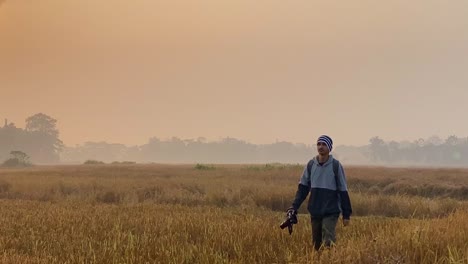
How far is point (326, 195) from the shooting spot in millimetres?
7344

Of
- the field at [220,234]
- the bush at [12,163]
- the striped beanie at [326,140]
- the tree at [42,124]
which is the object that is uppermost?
the tree at [42,124]

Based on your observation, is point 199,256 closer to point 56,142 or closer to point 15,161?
point 15,161

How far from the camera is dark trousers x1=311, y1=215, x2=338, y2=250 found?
7297 mm

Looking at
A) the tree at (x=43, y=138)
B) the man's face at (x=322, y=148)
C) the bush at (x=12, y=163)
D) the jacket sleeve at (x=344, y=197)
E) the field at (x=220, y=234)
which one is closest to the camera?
the field at (x=220, y=234)

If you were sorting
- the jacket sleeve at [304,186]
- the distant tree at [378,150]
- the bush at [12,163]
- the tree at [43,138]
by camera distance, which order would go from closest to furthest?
the jacket sleeve at [304,186]
the bush at [12,163]
the tree at [43,138]
the distant tree at [378,150]

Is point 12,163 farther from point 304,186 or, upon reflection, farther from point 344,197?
point 344,197

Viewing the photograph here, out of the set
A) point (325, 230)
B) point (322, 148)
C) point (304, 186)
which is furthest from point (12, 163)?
point (322, 148)

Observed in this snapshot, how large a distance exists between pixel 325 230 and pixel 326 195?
550 mm

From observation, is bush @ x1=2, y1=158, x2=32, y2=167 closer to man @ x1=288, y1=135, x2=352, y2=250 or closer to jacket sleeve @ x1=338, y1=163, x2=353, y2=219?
man @ x1=288, y1=135, x2=352, y2=250

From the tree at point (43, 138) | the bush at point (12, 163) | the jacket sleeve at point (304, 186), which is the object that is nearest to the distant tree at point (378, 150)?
the tree at point (43, 138)

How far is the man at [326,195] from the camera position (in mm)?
7289

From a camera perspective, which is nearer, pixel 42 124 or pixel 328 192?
pixel 328 192

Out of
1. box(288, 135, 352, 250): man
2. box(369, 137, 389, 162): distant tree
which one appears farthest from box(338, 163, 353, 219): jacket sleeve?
box(369, 137, 389, 162): distant tree

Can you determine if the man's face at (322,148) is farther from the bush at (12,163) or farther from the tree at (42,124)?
the tree at (42,124)
